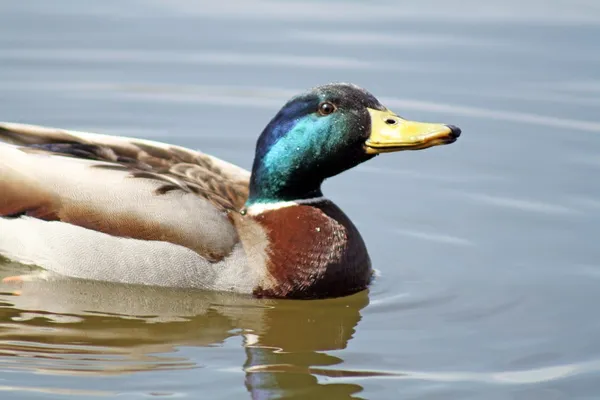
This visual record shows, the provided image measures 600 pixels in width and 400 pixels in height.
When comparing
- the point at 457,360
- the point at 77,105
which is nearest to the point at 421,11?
the point at 77,105

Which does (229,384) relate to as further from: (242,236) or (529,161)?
(529,161)

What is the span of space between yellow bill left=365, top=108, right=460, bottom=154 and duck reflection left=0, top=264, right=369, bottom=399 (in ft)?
3.43

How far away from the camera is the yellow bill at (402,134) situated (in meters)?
8.62

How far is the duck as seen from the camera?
28.6 ft

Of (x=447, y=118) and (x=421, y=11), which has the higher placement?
(x=421, y=11)

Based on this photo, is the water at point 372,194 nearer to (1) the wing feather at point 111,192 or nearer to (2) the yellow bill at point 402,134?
(1) the wing feather at point 111,192

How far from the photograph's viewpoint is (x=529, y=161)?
11484 millimetres

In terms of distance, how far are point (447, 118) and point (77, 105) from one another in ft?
11.0

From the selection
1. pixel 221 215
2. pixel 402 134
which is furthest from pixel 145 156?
pixel 402 134

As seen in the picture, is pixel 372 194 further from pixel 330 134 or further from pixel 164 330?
pixel 164 330

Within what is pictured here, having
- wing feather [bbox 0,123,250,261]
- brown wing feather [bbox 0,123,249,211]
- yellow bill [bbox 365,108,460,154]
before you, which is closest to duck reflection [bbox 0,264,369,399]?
wing feather [bbox 0,123,250,261]

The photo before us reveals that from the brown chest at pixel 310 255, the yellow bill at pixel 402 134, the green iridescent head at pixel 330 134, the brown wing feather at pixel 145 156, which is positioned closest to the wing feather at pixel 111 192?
the brown wing feather at pixel 145 156

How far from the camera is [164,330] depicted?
828 centimetres

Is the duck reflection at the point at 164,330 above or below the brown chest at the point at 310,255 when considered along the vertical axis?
below
